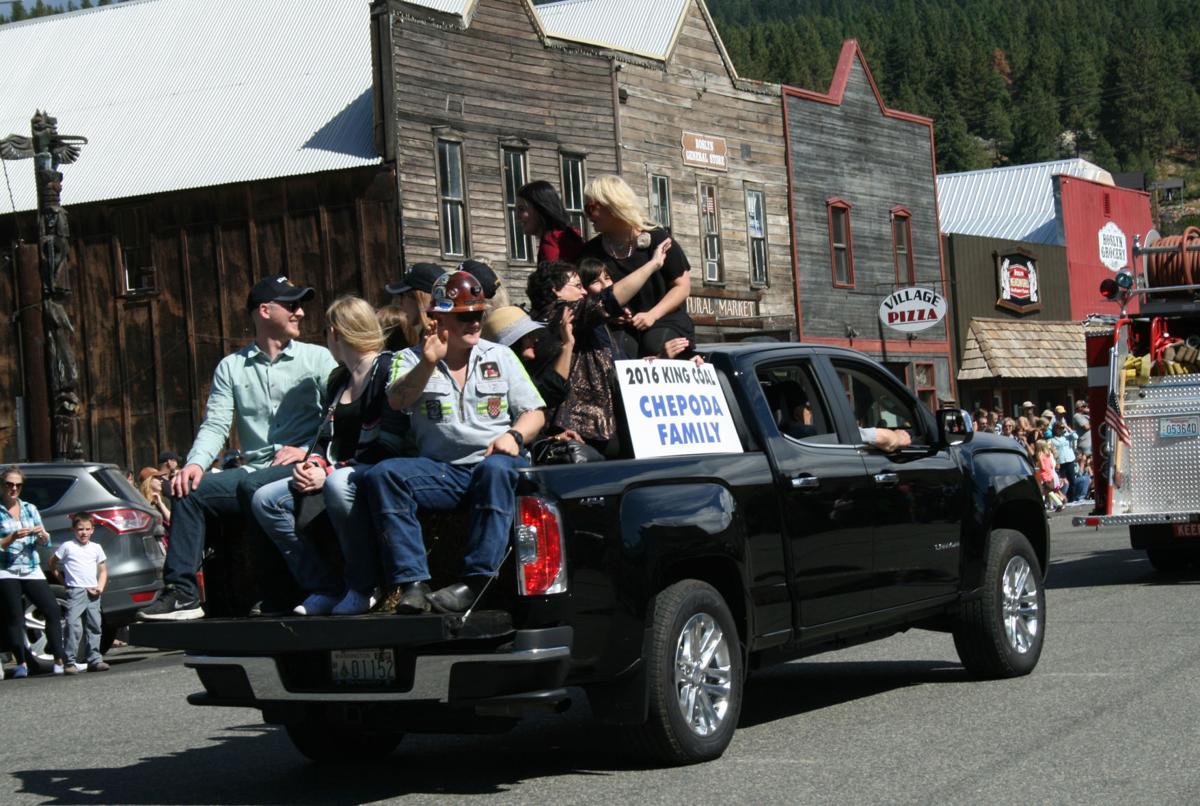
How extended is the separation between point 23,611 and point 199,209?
15.3 m

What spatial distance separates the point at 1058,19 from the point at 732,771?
202m

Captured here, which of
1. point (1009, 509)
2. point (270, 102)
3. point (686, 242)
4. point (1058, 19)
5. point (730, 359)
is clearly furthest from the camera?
point (1058, 19)

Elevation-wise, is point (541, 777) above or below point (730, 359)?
below

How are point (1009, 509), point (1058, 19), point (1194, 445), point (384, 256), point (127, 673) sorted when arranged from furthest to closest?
point (1058, 19), point (384, 256), point (1194, 445), point (127, 673), point (1009, 509)

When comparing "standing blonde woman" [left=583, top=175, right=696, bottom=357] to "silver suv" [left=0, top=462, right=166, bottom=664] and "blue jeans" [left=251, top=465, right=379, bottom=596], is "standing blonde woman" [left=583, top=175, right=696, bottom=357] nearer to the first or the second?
"blue jeans" [left=251, top=465, right=379, bottom=596]

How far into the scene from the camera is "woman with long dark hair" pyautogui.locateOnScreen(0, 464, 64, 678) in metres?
13.9

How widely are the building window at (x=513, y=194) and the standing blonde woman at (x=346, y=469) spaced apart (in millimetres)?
20568

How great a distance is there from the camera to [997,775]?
→ 6.95 meters

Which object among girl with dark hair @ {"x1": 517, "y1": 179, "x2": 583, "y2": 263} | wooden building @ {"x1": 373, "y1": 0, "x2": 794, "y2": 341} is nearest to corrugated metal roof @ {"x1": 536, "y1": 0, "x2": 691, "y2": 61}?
wooden building @ {"x1": 373, "y1": 0, "x2": 794, "y2": 341}

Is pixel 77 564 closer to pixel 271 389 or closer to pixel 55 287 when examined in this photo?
pixel 55 287

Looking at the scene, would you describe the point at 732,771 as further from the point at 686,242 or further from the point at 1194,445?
the point at 686,242

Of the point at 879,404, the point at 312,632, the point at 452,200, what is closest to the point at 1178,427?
the point at 879,404

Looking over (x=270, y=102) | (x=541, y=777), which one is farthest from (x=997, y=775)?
(x=270, y=102)

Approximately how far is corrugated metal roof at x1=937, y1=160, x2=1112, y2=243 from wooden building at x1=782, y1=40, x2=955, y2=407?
14.6 m
